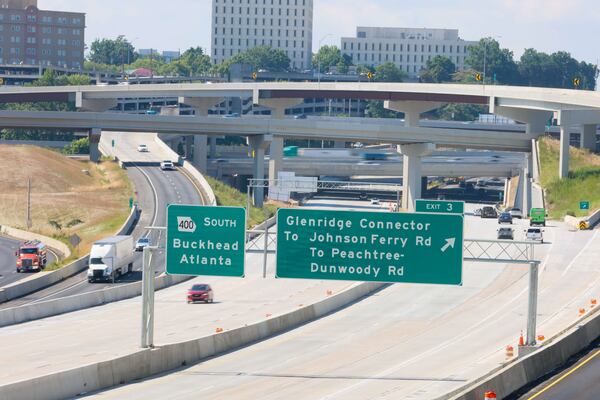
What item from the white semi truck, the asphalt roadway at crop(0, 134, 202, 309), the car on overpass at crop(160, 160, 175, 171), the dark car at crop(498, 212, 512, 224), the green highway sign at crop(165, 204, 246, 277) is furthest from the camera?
the car on overpass at crop(160, 160, 175, 171)

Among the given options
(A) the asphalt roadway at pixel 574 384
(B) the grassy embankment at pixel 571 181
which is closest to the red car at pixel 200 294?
(A) the asphalt roadway at pixel 574 384

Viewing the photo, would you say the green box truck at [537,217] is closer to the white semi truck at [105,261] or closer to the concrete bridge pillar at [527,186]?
the concrete bridge pillar at [527,186]

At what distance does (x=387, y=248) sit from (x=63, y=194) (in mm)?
101581

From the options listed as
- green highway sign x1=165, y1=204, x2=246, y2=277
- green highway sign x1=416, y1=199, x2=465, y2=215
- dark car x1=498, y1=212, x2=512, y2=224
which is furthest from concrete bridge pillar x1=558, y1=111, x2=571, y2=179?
green highway sign x1=165, y1=204, x2=246, y2=277

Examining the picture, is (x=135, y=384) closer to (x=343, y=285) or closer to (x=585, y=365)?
(x=585, y=365)

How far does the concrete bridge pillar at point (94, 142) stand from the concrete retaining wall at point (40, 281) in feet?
213

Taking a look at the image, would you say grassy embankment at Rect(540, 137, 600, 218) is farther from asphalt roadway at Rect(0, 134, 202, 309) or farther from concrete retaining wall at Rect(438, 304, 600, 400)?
concrete retaining wall at Rect(438, 304, 600, 400)

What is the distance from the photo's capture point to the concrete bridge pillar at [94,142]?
509 feet

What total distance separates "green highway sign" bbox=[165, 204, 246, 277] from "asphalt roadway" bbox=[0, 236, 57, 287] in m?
40.7

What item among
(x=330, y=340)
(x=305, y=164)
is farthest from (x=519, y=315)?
(x=305, y=164)

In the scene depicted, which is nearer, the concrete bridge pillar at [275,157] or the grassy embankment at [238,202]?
the grassy embankment at [238,202]

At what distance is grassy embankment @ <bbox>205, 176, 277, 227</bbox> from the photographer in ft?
426

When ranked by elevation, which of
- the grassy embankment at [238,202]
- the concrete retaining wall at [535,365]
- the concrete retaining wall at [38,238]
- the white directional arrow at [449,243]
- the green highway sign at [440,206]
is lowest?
the concrete retaining wall at [38,238]

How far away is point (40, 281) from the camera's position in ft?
265
